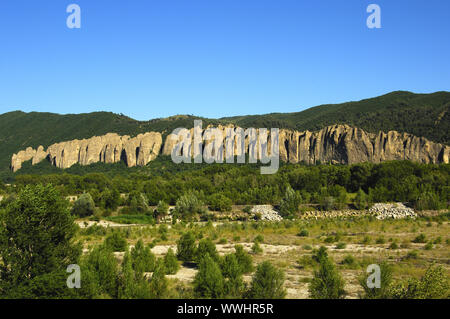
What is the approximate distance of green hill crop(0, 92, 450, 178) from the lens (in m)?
92.4

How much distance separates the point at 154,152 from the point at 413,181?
265 feet

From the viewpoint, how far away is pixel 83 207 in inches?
1870

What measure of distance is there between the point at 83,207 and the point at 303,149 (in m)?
67.6

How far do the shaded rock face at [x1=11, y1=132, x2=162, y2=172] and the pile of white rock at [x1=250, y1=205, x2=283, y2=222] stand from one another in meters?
71.0

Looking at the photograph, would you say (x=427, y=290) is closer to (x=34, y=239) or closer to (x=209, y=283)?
(x=209, y=283)

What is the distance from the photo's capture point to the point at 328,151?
315 ft

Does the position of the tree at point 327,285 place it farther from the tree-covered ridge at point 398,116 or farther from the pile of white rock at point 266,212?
the tree-covered ridge at point 398,116

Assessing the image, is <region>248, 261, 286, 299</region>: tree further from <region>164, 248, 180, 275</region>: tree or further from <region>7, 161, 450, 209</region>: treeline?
<region>7, 161, 450, 209</region>: treeline

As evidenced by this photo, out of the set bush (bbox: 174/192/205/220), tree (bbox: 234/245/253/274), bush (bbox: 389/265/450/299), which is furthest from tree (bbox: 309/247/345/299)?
bush (bbox: 174/192/205/220)

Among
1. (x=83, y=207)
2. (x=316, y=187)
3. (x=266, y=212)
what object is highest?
(x=316, y=187)

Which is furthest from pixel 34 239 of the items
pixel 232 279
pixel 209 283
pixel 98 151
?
pixel 98 151
